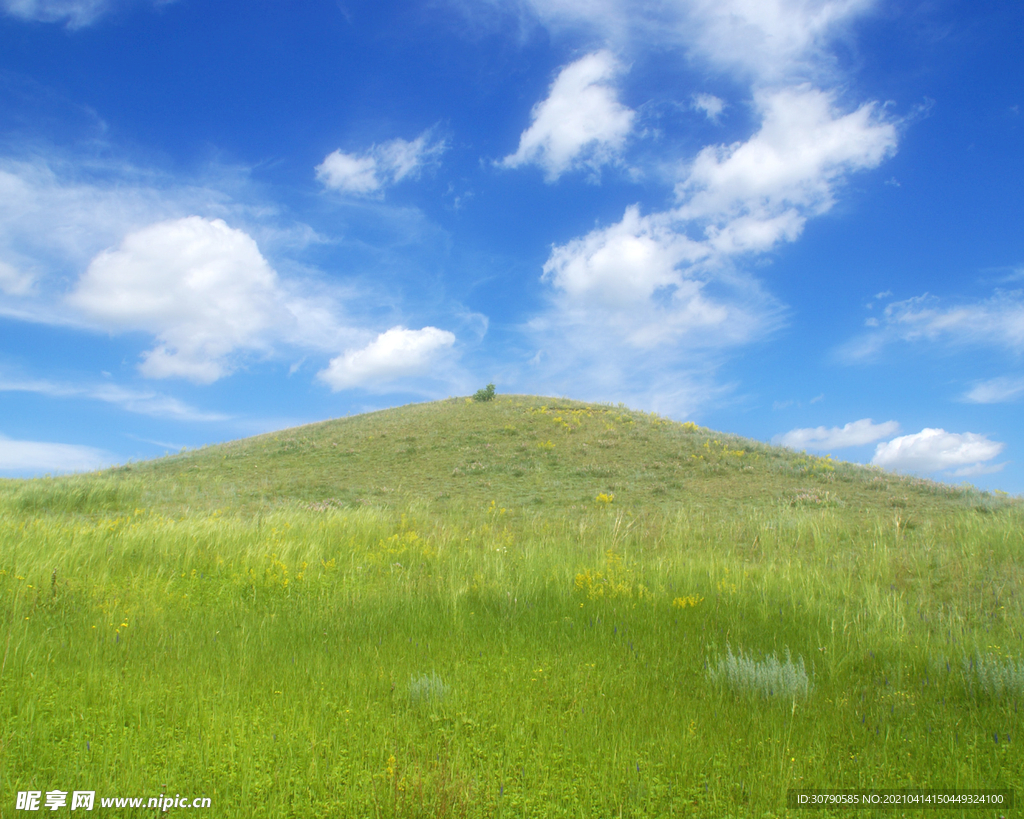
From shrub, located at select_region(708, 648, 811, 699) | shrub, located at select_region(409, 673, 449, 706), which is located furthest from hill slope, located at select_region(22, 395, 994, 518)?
shrub, located at select_region(409, 673, 449, 706)

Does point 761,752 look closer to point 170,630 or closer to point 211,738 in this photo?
point 211,738

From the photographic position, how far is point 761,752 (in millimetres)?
3184

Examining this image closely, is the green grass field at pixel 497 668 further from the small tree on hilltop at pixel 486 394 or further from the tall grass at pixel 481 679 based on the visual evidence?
the small tree on hilltop at pixel 486 394

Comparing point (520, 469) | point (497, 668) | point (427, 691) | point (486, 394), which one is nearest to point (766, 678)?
point (497, 668)

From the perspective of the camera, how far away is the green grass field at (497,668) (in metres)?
2.91

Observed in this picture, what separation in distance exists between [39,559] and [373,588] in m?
4.10

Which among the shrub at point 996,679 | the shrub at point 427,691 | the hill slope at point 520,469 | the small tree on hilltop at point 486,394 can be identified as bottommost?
the shrub at point 996,679

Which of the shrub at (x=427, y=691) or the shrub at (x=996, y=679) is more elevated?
the shrub at (x=427, y=691)

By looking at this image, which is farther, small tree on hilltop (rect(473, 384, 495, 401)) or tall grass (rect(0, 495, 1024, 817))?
small tree on hilltop (rect(473, 384, 495, 401))

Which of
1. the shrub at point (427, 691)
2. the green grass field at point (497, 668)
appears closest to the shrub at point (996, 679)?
the green grass field at point (497, 668)

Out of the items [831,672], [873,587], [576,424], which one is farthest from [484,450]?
[831,672]

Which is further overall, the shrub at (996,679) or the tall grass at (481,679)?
the shrub at (996,679)

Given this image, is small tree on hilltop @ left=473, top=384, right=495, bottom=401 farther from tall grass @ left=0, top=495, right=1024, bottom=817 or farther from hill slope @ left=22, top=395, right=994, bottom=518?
tall grass @ left=0, top=495, right=1024, bottom=817

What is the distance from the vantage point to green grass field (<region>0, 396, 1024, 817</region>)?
2912 millimetres
